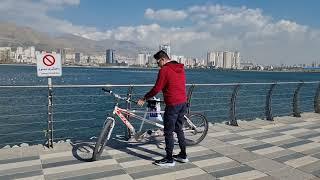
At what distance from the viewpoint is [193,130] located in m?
7.35

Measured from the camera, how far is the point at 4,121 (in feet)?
69.8

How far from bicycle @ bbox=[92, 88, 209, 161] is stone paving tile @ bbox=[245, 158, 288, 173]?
147cm

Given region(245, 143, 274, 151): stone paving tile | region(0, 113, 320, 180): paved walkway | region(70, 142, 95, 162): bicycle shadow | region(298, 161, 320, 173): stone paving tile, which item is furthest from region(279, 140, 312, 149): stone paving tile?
region(70, 142, 95, 162): bicycle shadow

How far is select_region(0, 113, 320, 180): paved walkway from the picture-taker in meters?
5.38

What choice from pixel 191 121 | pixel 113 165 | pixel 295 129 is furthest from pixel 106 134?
pixel 295 129

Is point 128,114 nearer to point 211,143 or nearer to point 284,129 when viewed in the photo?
point 211,143

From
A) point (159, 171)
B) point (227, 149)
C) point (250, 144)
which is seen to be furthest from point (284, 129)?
point (159, 171)

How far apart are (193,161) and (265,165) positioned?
1206 millimetres

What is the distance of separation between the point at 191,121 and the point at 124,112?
1650 mm

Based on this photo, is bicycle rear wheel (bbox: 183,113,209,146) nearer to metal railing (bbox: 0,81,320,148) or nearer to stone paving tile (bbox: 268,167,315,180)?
metal railing (bbox: 0,81,320,148)

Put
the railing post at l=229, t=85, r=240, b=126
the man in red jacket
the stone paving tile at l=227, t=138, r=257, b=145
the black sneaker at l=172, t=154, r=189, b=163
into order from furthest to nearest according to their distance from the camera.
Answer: the railing post at l=229, t=85, r=240, b=126 < the stone paving tile at l=227, t=138, r=257, b=145 < the black sneaker at l=172, t=154, r=189, b=163 < the man in red jacket

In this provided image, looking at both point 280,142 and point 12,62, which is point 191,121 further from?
point 12,62

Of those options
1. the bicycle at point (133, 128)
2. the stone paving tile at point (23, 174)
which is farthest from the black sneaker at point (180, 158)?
the stone paving tile at point (23, 174)

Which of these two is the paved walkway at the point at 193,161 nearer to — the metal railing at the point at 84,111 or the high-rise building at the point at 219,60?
the metal railing at the point at 84,111
